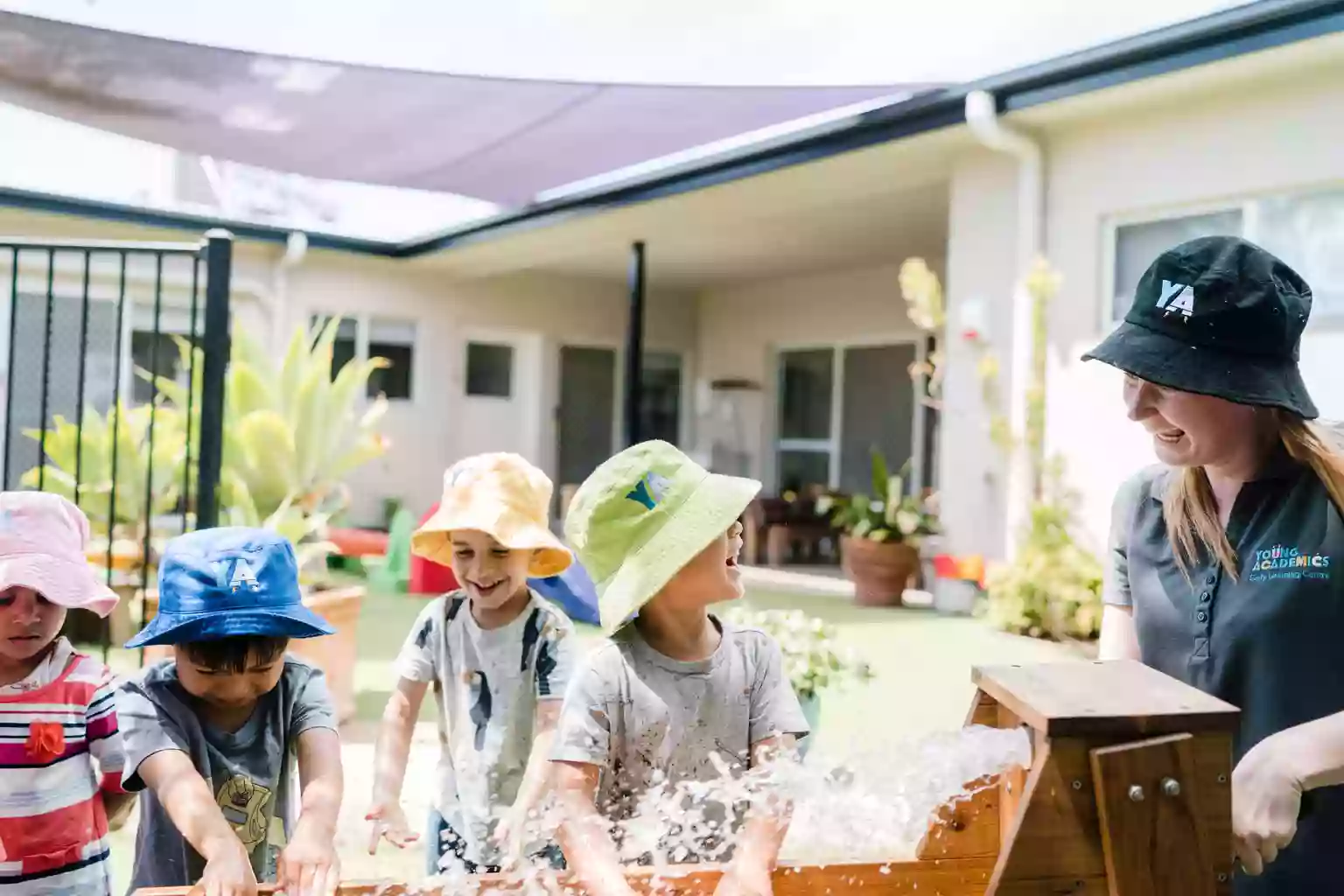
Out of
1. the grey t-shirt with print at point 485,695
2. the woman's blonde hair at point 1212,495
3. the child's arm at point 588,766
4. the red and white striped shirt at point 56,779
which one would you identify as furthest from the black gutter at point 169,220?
the woman's blonde hair at point 1212,495

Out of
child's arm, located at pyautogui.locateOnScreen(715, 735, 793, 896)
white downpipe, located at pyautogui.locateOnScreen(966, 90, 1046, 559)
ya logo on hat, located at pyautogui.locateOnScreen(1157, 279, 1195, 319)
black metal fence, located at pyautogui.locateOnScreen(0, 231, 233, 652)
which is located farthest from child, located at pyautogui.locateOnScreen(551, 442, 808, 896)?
white downpipe, located at pyautogui.locateOnScreen(966, 90, 1046, 559)

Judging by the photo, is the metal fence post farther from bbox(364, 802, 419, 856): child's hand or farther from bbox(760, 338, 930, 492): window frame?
bbox(760, 338, 930, 492): window frame

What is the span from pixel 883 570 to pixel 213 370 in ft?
19.1

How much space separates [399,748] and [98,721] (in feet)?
2.13

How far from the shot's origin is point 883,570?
27.6 ft

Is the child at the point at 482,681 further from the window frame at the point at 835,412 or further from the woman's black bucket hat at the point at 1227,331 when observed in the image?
the window frame at the point at 835,412

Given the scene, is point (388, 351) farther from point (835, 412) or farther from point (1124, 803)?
point (1124, 803)

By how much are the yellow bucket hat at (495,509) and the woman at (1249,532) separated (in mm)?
1348

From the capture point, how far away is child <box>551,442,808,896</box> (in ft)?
5.10

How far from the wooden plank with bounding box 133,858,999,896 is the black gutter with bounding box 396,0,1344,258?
17.3ft

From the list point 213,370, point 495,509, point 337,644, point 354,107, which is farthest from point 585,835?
point 354,107

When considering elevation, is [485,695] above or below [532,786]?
above

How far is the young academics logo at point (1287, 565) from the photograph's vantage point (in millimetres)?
1303

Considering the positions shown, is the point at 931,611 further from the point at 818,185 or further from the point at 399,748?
the point at 399,748
